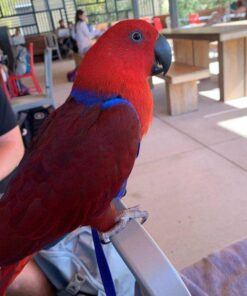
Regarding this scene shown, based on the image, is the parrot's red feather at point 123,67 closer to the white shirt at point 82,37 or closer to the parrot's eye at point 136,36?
the parrot's eye at point 136,36

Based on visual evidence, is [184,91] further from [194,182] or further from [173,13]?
[173,13]

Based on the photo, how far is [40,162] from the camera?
1.82ft

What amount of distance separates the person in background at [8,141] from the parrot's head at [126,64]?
0.39 meters

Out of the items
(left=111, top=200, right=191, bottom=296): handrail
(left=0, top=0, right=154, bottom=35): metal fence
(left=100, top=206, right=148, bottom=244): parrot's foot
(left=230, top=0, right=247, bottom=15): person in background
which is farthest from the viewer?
(left=0, top=0, right=154, bottom=35): metal fence

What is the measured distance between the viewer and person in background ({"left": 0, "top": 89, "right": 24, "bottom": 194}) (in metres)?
0.92

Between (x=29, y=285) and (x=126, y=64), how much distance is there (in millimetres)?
578

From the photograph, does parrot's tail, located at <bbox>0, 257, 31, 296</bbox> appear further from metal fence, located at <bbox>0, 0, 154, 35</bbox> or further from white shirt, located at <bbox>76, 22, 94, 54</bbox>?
metal fence, located at <bbox>0, 0, 154, 35</bbox>

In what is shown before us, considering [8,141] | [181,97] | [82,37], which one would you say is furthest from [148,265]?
[82,37]

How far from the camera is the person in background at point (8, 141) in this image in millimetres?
917

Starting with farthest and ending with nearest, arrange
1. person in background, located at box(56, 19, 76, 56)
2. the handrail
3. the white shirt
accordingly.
Result: person in background, located at box(56, 19, 76, 56) < the white shirt < the handrail

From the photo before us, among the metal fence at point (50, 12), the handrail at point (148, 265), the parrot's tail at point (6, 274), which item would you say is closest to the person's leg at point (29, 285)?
the parrot's tail at point (6, 274)

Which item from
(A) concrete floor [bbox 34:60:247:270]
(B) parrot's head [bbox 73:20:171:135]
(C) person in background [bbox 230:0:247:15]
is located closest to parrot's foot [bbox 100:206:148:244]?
(B) parrot's head [bbox 73:20:171:135]

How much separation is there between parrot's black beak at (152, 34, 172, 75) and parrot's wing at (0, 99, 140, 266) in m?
0.15

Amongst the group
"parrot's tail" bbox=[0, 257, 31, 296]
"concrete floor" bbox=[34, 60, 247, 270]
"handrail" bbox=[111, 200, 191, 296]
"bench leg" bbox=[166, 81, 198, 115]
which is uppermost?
"handrail" bbox=[111, 200, 191, 296]
